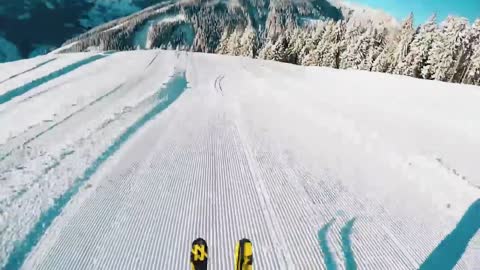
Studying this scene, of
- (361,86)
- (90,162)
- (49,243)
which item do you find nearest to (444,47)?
(361,86)

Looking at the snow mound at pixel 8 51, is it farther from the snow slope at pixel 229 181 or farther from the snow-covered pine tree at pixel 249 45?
the snow slope at pixel 229 181

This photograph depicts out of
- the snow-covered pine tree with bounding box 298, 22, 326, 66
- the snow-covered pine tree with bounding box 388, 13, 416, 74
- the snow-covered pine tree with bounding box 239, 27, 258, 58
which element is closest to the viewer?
the snow-covered pine tree with bounding box 388, 13, 416, 74

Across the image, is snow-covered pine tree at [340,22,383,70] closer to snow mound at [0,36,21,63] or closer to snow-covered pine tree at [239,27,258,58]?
snow-covered pine tree at [239,27,258,58]

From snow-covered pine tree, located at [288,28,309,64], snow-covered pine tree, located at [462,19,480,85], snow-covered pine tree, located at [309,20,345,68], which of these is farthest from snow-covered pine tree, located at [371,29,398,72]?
snow-covered pine tree, located at [288,28,309,64]

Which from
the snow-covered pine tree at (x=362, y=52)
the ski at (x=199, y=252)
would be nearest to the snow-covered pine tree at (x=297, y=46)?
the snow-covered pine tree at (x=362, y=52)

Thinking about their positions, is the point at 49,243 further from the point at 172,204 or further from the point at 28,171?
the point at 28,171
